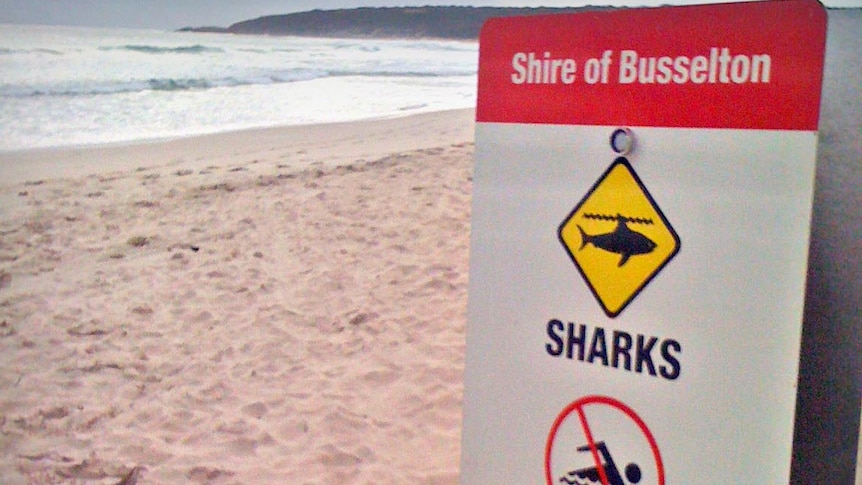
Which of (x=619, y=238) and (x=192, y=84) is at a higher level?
(x=192, y=84)

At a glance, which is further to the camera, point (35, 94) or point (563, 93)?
point (35, 94)

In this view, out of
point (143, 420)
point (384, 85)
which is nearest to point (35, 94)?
point (384, 85)

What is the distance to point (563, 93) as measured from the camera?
50.9 inches

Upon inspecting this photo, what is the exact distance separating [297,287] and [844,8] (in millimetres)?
3360

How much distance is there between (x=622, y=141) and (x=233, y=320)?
3.00 m

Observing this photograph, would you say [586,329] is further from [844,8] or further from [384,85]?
[384,85]

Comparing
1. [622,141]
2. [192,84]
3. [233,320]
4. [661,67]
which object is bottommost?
[233,320]

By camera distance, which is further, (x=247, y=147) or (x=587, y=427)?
(x=247, y=147)

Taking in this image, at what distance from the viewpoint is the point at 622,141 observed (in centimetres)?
123

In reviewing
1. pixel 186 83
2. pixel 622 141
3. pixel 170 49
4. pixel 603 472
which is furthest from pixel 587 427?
pixel 170 49

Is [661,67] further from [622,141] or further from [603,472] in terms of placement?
[603,472]

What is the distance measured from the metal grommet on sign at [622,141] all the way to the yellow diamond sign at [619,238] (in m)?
0.02

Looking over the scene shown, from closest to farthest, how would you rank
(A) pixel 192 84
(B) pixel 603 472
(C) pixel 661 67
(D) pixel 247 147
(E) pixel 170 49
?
(C) pixel 661 67 < (B) pixel 603 472 < (D) pixel 247 147 < (A) pixel 192 84 < (E) pixel 170 49

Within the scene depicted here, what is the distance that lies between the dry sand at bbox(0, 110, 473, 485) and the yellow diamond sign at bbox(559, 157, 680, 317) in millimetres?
1434
